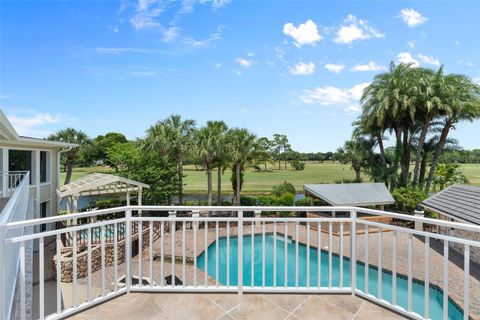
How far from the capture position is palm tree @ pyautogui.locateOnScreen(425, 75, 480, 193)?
18328mm

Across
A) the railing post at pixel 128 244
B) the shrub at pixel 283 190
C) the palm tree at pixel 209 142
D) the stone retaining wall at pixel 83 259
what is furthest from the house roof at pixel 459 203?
the stone retaining wall at pixel 83 259

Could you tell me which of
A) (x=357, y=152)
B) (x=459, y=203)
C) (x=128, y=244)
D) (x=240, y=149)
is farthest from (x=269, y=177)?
(x=128, y=244)

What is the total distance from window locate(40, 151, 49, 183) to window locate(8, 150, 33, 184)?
0.78 m

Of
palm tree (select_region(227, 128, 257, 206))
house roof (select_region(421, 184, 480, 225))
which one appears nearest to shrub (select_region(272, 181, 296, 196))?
palm tree (select_region(227, 128, 257, 206))

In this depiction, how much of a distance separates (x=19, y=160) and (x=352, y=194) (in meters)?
16.2

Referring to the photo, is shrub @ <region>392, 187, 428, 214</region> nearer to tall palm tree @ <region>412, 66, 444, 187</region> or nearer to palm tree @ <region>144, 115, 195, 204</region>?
tall palm tree @ <region>412, 66, 444, 187</region>

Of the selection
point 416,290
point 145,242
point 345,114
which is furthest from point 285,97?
point 416,290

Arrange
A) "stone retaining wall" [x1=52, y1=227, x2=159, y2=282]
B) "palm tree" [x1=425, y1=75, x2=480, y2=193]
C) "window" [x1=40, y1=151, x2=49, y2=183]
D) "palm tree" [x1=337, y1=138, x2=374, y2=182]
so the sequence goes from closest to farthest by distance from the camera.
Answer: "stone retaining wall" [x1=52, y1=227, x2=159, y2=282] < "window" [x1=40, y1=151, x2=49, y2=183] < "palm tree" [x1=425, y1=75, x2=480, y2=193] < "palm tree" [x1=337, y1=138, x2=374, y2=182]

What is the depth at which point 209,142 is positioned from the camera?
16484mm

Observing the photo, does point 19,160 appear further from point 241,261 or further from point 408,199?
point 408,199

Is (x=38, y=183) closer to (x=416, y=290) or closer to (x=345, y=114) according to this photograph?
(x=416, y=290)

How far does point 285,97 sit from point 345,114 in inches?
315

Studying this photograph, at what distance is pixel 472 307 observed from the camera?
654 cm

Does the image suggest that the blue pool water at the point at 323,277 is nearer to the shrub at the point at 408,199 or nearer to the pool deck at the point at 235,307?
the pool deck at the point at 235,307
